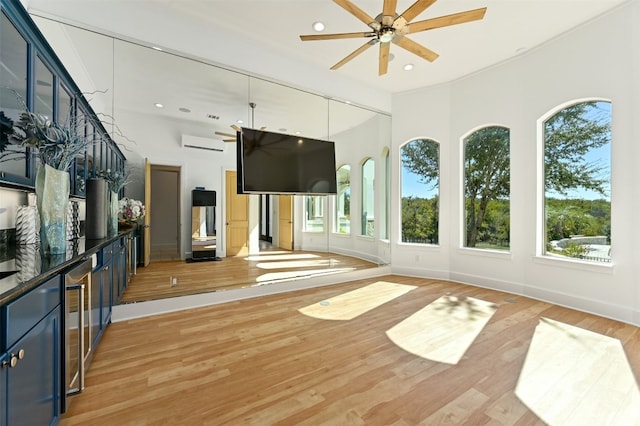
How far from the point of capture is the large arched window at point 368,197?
5.91 m

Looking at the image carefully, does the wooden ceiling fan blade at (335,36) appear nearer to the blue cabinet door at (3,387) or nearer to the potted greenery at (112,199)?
the potted greenery at (112,199)

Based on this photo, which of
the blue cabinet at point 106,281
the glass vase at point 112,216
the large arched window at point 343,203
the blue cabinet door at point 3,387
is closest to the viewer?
the blue cabinet door at point 3,387

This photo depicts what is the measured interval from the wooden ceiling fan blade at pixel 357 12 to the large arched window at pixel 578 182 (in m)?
3.01

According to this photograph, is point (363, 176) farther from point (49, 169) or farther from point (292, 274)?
point (49, 169)

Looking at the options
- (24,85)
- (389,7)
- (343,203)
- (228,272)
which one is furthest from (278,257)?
(389,7)

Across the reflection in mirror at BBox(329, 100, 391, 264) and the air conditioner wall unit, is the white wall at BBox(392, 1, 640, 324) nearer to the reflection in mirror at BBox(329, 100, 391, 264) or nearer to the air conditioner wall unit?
the reflection in mirror at BBox(329, 100, 391, 264)

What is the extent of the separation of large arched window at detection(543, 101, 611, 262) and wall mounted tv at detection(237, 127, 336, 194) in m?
3.18

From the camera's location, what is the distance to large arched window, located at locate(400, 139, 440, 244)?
5.21 metres

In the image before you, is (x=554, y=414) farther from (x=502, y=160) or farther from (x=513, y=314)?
(x=502, y=160)

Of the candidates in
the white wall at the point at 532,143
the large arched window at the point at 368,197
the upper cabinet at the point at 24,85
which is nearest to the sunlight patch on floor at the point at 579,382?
the white wall at the point at 532,143

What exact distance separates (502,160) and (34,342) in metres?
5.47

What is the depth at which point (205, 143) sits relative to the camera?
425cm

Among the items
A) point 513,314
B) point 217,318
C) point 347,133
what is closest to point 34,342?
point 217,318

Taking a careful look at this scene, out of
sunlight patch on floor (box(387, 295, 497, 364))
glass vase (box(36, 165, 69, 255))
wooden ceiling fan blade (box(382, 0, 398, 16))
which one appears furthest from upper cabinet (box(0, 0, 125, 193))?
sunlight patch on floor (box(387, 295, 497, 364))
